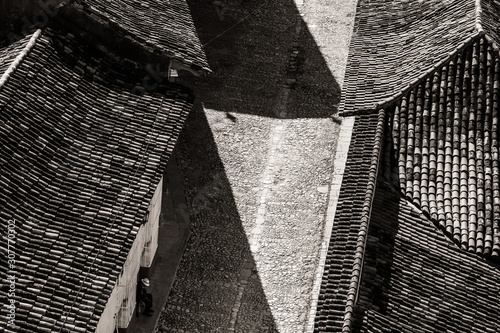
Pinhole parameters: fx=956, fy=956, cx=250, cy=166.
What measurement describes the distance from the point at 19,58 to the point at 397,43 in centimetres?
1394

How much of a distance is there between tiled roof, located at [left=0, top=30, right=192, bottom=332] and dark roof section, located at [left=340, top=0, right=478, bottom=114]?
6.45 meters

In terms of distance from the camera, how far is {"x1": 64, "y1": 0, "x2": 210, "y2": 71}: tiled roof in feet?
113

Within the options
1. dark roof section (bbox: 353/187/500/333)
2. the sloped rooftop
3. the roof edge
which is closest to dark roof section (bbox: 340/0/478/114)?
the sloped rooftop

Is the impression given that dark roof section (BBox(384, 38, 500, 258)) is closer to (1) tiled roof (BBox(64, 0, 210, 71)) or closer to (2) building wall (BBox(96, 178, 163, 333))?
(1) tiled roof (BBox(64, 0, 210, 71))

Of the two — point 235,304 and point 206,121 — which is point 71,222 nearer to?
point 235,304

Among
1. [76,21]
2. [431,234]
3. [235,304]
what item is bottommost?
[235,304]

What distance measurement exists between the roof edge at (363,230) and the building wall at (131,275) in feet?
27.5

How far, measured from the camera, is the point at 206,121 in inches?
1761

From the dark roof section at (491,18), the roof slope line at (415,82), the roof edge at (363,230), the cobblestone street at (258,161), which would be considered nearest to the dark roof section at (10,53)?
the cobblestone street at (258,161)

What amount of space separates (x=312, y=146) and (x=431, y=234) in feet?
51.0

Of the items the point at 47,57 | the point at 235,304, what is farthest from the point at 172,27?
the point at 235,304

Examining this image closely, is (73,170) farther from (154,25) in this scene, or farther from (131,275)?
(154,25)

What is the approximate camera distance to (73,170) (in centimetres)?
3036

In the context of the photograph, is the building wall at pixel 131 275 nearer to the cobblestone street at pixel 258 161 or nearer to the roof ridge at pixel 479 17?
the cobblestone street at pixel 258 161
